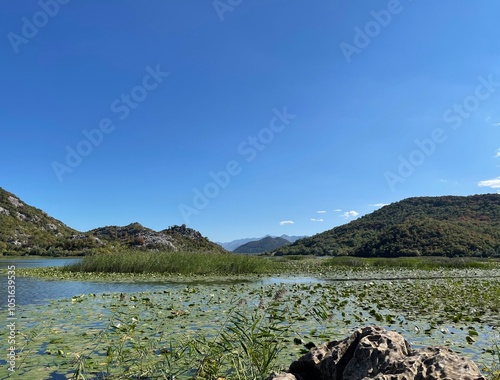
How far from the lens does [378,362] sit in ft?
13.4

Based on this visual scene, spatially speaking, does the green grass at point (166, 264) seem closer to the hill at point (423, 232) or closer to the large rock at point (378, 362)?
the large rock at point (378, 362)

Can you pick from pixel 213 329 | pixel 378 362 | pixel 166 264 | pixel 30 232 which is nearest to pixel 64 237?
pixel 30 232

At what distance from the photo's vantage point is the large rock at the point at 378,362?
359 centimetres

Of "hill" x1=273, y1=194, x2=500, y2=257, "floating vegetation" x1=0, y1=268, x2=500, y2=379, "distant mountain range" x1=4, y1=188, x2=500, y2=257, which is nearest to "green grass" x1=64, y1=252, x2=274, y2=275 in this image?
"floating vegetation" x1=0, y1=268, x2=500, y2=379

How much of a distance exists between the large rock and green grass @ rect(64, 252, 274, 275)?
2317 centimetres

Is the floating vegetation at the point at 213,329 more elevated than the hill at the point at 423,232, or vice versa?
the hill at the point at 423,232

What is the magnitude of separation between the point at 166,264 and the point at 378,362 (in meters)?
25.4

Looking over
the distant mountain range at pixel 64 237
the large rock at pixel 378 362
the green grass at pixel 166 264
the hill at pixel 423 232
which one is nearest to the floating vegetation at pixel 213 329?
the large rock at pixel 378 362

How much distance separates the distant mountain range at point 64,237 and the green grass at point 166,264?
48.5 m

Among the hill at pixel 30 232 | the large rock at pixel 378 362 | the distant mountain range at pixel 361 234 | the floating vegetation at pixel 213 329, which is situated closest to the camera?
the large rock at pixel 378 362

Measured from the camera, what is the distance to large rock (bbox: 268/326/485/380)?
3.59 meters

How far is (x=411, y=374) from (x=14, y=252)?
99.5 metres

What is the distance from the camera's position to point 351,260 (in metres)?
39.9

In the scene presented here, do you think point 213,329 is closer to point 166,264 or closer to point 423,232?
point 166,264
